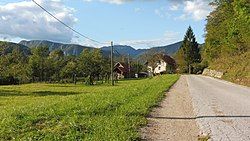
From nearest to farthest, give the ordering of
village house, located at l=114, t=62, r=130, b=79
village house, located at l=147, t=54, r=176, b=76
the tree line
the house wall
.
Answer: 1. the tree line
2. village house, located at l=114, t=62, r=130, b=79
3. village house, located at l=147, t=54, r=176, b=76
4. the house wall

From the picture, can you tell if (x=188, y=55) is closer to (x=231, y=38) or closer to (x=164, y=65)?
(x=164, y=65)

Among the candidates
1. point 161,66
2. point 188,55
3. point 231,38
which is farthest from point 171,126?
point 161,66

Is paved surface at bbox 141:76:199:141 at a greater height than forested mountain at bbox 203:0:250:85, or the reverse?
forested mountain at bbox 203:0:250:85

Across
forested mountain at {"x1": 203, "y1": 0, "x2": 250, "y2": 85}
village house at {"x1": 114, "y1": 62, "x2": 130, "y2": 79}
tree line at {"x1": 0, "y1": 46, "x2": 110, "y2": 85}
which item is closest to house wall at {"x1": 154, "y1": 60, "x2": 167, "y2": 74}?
village house at {"x1": 114, "y1": 62, "x2": 130, "y2": 79}

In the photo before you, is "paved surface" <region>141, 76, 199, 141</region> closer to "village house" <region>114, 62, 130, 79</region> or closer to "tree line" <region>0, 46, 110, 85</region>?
"tree line" <region>0, 46, 110, 85</region>

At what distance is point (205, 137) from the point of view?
10.4 metres

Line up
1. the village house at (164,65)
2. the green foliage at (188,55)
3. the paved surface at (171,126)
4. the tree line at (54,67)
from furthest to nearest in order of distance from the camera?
the village house at (164,65) < the green foliage at (188,55) < the tree line at (54,67) < the paved surface at (171,126)

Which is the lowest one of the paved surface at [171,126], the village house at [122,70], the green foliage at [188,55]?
the paved surface at [171,126]

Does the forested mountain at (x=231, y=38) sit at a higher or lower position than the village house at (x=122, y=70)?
higher

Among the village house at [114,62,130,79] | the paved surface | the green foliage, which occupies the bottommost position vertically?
the paved surface

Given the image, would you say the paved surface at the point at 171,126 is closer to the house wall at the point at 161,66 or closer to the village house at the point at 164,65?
the village house at the point at 164,65

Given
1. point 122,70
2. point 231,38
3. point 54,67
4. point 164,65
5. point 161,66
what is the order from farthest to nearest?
point 161,66, point 164,65, point 122,70, point 54,67, point 231,38

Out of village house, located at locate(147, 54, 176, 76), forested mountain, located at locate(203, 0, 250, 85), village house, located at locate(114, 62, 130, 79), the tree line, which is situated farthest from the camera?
village house, located at locate(147, 54, 176, 76)

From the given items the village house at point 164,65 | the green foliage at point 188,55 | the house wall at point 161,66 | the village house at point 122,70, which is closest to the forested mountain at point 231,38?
the green foliage at point 188,55
